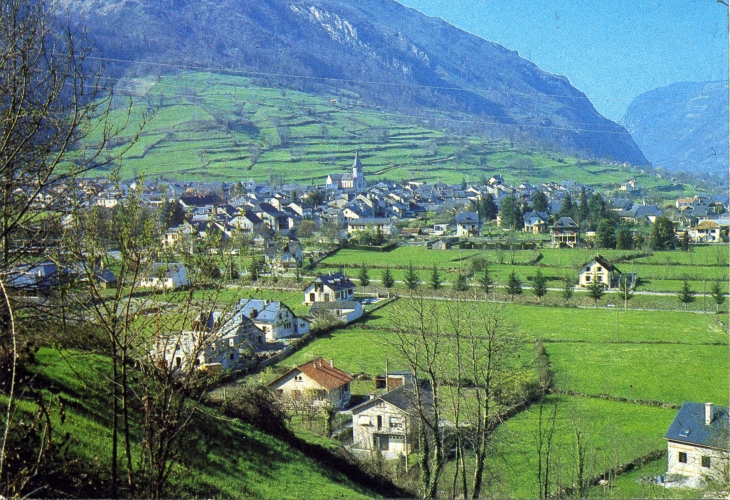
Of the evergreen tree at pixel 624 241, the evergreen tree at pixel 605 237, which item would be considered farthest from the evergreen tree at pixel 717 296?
the evergreen tree at pixel 605 237

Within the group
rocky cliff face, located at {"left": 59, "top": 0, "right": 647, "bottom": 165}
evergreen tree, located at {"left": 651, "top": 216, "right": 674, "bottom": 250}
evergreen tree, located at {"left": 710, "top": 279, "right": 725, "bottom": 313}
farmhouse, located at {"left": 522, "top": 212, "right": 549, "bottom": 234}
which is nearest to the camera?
evergreen tree, located at {"left": 710, "top": 279, "right": 725, "bottom": 313}

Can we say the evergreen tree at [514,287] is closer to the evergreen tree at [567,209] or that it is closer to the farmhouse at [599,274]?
the farmhouse at [599,274]

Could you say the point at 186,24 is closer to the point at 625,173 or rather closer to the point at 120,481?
the point at 625,173

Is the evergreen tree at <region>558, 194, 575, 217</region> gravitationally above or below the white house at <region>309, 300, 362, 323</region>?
above

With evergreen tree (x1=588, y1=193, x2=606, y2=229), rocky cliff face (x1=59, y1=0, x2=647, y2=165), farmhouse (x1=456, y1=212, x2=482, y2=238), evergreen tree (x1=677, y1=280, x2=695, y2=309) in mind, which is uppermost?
rocky cliff face (x1=59, y1=0, x2=647, y2=165)

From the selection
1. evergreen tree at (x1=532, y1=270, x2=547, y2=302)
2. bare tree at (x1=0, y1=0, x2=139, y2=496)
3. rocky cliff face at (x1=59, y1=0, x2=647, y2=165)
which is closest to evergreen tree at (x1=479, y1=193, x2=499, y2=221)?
evergreen tree at (x1=532, y1=270, x2=547, y2=302)

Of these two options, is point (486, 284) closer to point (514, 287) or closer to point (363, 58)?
point (514, 287)

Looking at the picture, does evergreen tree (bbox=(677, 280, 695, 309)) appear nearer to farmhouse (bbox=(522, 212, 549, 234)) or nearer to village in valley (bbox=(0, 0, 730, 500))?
village in valley (bbox=(0, 0, 730, 500))

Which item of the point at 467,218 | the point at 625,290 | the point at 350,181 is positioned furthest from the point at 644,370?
the point at 350,181
